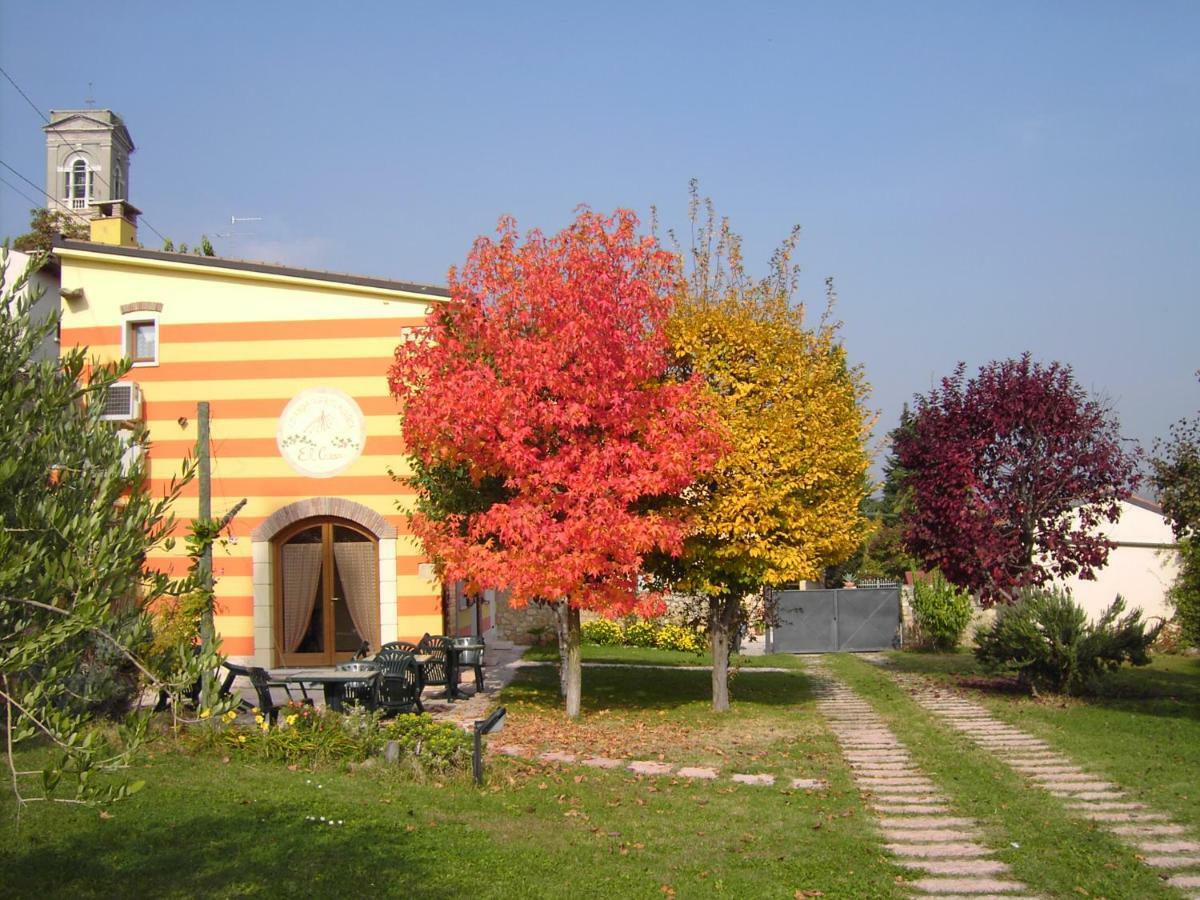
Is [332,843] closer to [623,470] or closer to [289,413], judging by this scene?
[623,470]

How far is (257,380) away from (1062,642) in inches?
539

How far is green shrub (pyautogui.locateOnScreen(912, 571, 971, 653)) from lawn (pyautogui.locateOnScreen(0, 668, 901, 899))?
55.4ft

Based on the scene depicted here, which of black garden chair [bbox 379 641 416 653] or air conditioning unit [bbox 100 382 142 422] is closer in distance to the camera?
black garden chair [bbox 379 641 416 653]

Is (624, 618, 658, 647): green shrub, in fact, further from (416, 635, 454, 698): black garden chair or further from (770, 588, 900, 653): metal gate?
(416, 635, 454, 698): black garden chair

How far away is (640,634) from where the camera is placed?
27344mm

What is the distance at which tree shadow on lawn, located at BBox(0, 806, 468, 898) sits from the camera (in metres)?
6.53

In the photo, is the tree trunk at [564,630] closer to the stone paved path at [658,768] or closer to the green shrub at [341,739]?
the stone paved path at [658,768]

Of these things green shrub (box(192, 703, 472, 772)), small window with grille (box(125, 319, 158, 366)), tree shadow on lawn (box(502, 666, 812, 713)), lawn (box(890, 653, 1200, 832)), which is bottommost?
tree shadow on lawn (box(502, 666, 812, 713))

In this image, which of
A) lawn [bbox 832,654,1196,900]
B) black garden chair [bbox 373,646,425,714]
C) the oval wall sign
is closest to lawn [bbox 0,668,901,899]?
lawn [bbox 832,654,1196,900]

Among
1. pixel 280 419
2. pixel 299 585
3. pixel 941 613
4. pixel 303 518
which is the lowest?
pixel 941 613

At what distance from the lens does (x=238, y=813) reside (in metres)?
8.29

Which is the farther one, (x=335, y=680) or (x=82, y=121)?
(x=82, y=121)

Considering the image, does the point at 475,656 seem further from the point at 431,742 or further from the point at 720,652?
the point at 431,742

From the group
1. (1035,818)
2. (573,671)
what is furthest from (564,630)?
(1035,818)
